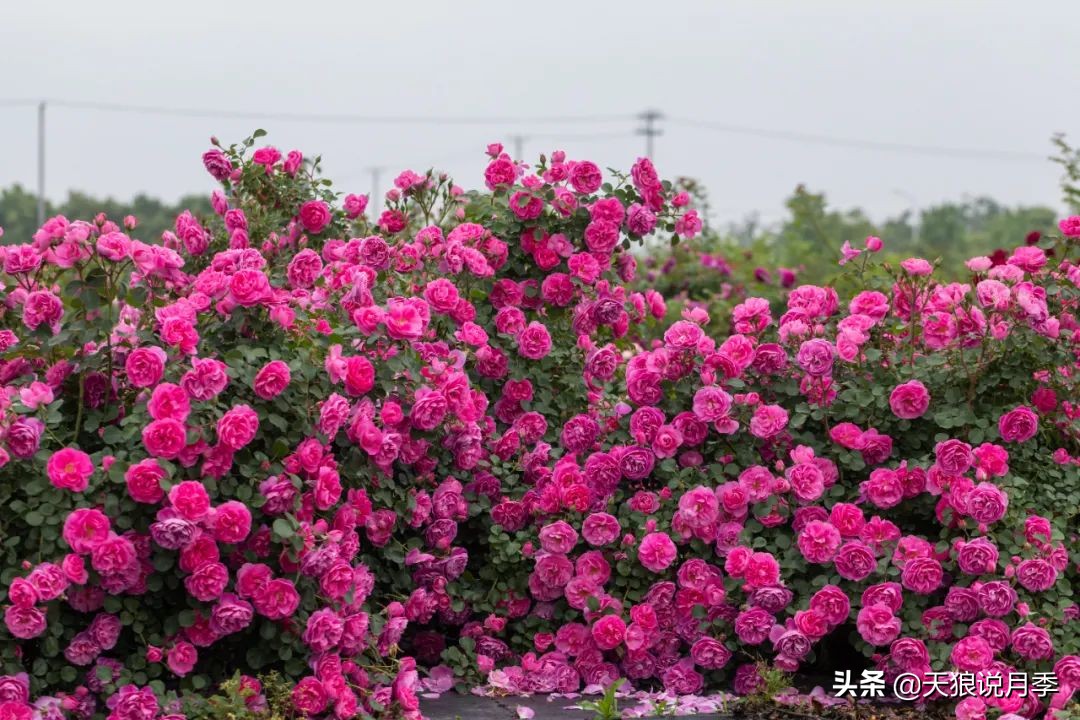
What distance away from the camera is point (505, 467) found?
13.4 ft

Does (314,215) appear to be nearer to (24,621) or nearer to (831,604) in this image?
(24,621)

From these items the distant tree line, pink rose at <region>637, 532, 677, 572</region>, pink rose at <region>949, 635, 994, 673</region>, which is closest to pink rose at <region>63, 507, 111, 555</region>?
pink rose at <region>637, 532, 677, 572</region>

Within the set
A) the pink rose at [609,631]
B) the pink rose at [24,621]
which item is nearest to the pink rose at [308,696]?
the pink rose at [24,621]

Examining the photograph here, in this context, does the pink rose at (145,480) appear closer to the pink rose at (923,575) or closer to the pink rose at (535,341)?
the pink rose at (535,341)

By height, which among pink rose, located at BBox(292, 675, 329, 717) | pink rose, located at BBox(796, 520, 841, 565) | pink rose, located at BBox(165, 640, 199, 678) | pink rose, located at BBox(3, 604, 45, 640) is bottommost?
pink rose, located at BBox(292, 675, 329, 717)

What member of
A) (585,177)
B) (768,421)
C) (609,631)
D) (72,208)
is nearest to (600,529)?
(609,631)

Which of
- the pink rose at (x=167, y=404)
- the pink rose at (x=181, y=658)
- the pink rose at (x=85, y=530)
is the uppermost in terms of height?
the pink rose at (x=167, y=404)

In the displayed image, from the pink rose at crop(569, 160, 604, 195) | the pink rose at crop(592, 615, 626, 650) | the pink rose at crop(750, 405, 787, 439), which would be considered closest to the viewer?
the pink rose at crop(592, 615, 626, 650)

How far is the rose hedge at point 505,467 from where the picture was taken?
→ 10.5 ft

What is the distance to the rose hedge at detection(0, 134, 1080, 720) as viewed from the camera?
3.20 m

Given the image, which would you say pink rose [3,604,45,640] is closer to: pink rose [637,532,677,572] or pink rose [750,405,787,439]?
pink rose [637,532,677,572]

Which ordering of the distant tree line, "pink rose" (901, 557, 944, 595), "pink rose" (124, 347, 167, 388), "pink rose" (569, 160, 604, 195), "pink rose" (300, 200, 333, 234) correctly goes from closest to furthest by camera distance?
"pink rose" (124, 347, 167, 388) → "pink rose" (901, 557, 944, 595) → "pink rose" (569, 160, 604, 195) → "pink rose" (300, 200, 333, 234) → the distant tree line

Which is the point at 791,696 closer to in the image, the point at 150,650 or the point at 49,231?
the point at 150,650

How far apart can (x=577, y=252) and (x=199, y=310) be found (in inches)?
56.6
